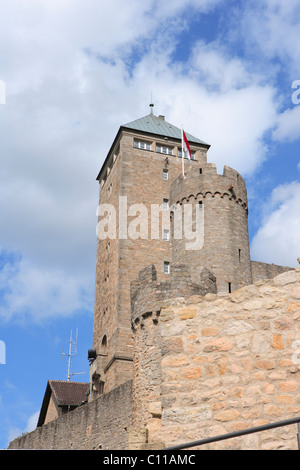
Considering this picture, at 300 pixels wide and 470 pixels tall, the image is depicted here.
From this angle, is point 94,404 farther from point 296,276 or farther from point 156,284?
point 296,276

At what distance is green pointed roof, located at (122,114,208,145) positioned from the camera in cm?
3747

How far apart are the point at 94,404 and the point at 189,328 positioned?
19606 mm

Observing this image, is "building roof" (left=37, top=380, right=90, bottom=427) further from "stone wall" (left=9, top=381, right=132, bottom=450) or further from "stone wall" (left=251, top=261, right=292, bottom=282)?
"stone wall" (left=251, top=261, right=292, bottom=282)

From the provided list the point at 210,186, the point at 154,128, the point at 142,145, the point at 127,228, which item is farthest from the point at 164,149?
the point at 210,186

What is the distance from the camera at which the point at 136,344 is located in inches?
477

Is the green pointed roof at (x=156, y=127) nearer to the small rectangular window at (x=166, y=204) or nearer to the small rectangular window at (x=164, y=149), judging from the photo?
the small rectangular window at (x=164, y=149)

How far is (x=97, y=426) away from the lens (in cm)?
2375

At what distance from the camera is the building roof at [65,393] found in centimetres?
3644

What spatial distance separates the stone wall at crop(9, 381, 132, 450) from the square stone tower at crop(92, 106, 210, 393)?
3.53 metres

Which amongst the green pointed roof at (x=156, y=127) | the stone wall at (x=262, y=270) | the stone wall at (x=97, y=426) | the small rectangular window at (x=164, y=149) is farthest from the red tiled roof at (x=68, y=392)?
the green pointed roof at (x=156, y=127)

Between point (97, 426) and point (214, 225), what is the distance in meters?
11.0

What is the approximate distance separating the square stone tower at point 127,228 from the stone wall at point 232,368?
24.0 m

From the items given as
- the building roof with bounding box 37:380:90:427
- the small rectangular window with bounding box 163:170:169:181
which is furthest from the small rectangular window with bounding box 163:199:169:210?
the building roof with bounding box 37:380:90:427

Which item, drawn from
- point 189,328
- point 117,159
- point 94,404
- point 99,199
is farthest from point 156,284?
point 99,199
